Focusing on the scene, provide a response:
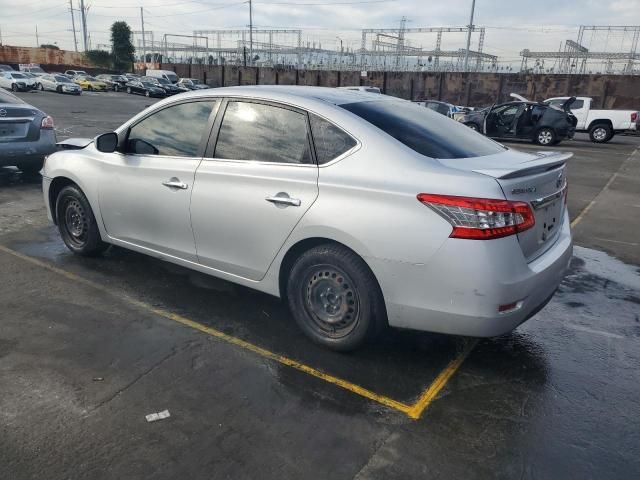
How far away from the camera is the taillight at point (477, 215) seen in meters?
Answer: 2.66

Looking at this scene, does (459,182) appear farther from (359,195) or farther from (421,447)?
(421,447)

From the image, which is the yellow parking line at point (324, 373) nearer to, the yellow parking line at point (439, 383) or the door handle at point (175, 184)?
the yellow parking line at point (439, 383)

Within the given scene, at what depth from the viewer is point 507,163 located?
10.5ft

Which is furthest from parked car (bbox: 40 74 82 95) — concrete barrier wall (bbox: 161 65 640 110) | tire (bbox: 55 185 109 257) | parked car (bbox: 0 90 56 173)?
tire (bbox: 55 185 109 257)

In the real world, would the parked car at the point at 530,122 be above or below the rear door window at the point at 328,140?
below

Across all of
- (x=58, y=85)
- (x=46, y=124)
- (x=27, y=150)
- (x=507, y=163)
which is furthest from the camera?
(x=58, y=85)

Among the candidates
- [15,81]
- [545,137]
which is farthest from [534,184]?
[15,81]

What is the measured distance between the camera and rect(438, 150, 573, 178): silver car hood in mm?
2836

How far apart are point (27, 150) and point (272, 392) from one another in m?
6.84

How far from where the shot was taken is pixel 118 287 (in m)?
4.29

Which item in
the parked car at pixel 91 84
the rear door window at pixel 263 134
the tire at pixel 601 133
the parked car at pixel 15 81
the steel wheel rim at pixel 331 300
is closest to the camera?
the steel wheel rim at pixel 331 300

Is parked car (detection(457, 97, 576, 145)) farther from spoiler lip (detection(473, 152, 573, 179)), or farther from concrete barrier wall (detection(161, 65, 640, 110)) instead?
spoiler lip (detection(473, 152, 573, 179))

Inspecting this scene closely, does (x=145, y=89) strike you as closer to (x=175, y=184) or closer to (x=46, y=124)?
(x=46, y=124)

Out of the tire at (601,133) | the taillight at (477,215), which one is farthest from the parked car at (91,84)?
the taillight at (477,215)
